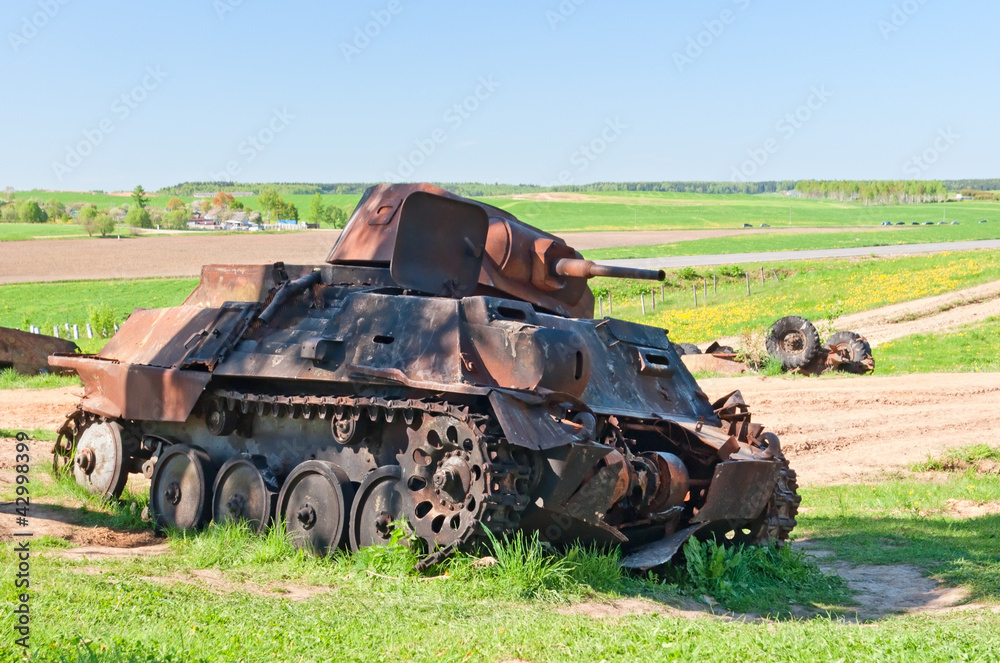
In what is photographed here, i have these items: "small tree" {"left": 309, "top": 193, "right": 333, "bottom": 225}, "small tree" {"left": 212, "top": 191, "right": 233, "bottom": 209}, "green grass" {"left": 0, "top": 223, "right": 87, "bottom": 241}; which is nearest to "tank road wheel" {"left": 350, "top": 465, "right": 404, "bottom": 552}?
"green grass" {"left": 0, "top": 223, "right": 87, "bottom": 241}

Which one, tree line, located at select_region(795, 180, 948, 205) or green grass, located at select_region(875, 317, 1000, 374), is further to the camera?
tree line, located at select_region(795, 180, 948, 205)

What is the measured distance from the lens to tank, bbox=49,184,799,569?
Answer: 906cm

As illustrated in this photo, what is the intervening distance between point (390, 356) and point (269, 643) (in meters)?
3.62

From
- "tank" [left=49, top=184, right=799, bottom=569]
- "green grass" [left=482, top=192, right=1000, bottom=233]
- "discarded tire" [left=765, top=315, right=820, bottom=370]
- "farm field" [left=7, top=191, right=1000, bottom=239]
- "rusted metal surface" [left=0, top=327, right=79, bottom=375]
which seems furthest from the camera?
"farm field" [left=7, top=191, right=1000, bottom=239]

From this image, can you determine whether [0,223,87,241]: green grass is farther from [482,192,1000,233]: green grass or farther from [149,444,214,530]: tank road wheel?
[149,444,214,530]: tank road wheel

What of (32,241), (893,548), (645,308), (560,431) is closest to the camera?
Answer: (560,431)

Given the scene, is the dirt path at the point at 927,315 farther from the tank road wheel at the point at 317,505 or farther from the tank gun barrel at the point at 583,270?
the tank road wheel at the point at 317,505

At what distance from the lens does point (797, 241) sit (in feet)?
261

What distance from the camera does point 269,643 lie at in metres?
6.45

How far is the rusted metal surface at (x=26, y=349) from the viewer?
24.7 metres

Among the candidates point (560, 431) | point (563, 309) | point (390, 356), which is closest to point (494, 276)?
point (563, 309)

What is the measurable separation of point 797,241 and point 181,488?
238ft

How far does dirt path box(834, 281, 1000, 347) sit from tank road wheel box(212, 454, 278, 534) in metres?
22.9

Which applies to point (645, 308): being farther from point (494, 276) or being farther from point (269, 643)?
Result: point (269, 643)
